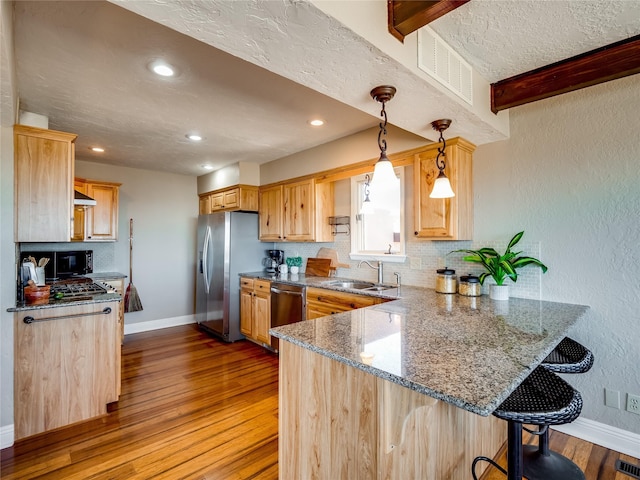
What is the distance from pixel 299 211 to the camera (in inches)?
150

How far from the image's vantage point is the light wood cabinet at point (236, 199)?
4344 mm

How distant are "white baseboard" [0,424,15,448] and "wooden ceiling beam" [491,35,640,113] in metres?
3.89

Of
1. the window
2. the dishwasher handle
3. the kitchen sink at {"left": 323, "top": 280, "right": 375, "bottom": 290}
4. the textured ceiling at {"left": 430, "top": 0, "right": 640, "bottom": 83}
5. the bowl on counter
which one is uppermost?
the textured ceiling at {"left": 430, "top": 0, "right": 640, "bottom": 83}

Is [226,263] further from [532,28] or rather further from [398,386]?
[532,28]

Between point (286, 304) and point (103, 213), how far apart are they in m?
2.69

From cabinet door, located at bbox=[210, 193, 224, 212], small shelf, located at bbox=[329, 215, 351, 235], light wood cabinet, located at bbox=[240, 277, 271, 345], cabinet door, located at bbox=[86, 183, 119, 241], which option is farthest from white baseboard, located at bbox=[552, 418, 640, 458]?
cabinet door, located at bbox=[86, 183, 119, 241]

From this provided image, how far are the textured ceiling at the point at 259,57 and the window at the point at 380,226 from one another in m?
0.70

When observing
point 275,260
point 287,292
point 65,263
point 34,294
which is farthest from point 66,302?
point 275,260

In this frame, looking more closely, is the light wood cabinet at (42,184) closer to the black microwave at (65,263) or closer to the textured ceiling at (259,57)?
the textured ceiling at (259,57)

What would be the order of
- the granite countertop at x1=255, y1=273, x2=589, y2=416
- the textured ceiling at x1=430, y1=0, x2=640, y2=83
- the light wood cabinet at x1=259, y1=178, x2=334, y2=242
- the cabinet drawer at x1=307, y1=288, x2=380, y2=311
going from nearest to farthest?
the granite countertop at x1=255, y1=273, x2=589, y2=416
the textured ceiling at x1=430, y1=0, x2=640, y2=83
the cabinet drawer at x1=307, y1=288, x2=380, y2=311
the light wood cabinet at x1=259, y1=178, x2=334, y2=242

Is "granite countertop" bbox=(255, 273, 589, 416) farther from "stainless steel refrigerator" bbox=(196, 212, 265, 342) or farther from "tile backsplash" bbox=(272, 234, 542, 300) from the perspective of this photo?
"stainless steel refrigerator" bbox=(196, 212, 265, 342)

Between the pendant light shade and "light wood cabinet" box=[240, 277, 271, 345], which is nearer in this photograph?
the pendant light shade

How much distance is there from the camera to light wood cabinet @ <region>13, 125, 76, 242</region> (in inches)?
84.3

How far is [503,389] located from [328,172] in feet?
9.53
